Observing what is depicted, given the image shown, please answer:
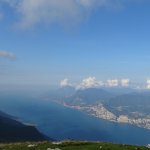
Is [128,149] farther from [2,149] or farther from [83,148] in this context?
[2,149]

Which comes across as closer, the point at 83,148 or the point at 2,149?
the point at 83,148

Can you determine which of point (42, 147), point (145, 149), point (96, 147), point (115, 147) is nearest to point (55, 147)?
point (42, 147)

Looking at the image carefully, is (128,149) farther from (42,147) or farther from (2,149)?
(2,149)

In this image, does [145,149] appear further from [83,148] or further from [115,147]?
[83,148]

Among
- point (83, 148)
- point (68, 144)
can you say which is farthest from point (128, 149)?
point (68, 144)

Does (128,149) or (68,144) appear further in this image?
(68,144)

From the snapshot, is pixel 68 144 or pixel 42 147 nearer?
pixel 42 147

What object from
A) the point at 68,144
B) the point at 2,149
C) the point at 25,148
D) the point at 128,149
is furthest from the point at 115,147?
the point at 2,149
